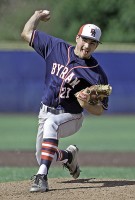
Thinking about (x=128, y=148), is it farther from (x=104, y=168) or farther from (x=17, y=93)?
(x=17, y=93)

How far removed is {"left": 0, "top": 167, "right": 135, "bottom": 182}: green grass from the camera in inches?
341

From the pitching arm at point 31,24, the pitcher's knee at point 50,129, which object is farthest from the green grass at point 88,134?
the pitcher's knee at point 50,129

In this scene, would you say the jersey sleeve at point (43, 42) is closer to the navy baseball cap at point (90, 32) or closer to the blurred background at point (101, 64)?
the navy baseball cap at point (90, 32)

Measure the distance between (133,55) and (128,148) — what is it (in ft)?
28.6

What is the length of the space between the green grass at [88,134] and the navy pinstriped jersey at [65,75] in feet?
19.1

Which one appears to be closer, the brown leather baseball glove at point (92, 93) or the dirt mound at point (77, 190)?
the dirt mound at point (77, 190)

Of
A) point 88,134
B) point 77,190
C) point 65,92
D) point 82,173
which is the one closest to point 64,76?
point 65,92

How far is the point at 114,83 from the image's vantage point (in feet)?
70.6

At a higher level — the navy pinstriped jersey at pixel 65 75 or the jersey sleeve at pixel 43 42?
the jersey sleeve at pixel 43 42

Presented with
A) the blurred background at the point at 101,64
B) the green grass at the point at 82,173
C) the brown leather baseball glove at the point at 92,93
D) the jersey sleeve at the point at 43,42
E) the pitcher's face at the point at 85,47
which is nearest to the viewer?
the brown leather baseball glove at the point at 92,93

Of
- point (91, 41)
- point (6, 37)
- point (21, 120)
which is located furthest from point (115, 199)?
point (6, 37)

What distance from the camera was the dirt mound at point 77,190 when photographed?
619cm

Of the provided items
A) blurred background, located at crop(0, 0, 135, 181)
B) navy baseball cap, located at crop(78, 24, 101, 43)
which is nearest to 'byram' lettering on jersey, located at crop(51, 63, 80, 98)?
navy baseball cap, located at crop(78, 24, 101, 43)

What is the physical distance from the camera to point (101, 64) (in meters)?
21.2
